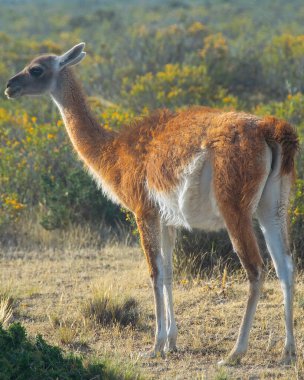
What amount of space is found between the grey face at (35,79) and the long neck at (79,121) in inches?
5.4

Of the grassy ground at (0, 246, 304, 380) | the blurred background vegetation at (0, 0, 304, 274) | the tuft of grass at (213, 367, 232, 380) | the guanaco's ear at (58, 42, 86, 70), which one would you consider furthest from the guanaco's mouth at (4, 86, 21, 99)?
the tuft of grass at (213, 367, 232, 380)

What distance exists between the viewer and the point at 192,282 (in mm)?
7965

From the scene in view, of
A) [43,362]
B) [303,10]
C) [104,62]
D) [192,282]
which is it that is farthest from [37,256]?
[303,10]

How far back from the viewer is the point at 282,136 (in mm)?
5469

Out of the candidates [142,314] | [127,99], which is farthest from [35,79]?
[127,99]

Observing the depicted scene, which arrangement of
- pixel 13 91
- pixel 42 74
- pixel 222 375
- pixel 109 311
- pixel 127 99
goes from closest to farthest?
1. pixel 222 375
2. pixel 109 311
3. pixel 42 74
4. pixel 13 91
5. pixel 127 99

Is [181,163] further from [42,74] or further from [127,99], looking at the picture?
[127,99]

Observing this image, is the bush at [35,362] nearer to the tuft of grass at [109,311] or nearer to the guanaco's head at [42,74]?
the tuft of grass at [109,311]

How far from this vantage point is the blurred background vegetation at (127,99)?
33.6 feet

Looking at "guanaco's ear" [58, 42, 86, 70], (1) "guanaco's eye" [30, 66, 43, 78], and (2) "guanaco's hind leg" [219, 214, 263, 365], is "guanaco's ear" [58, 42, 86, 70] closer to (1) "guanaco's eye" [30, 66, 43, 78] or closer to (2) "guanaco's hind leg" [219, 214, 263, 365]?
(1) "guanaco's eye" [30, 66, 43, 78]

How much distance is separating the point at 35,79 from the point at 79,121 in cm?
79

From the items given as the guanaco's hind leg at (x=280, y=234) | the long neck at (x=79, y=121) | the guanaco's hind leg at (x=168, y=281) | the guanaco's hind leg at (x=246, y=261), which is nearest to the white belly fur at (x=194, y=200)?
the guanaco's hind leg at (x=246, y=261)

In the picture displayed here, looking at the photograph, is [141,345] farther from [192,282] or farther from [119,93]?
[119,93]

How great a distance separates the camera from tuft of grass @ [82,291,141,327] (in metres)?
6.79
